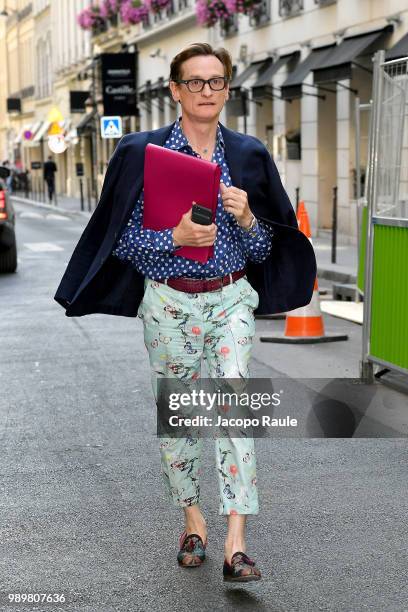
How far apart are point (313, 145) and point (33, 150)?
5573cm

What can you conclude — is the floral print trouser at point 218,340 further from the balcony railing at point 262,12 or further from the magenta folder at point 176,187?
the balcony railing at point 262,12

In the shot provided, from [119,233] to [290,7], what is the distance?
2484cm

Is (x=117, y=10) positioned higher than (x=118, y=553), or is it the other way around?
(x=117, y=10)

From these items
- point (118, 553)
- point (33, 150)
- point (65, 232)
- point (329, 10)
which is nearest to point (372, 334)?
point (118, 553)

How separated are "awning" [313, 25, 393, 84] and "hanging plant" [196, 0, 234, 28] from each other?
693cm

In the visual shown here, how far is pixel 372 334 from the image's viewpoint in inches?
358

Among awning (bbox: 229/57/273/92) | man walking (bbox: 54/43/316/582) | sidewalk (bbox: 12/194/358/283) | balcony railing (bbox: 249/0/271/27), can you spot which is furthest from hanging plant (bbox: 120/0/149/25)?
man walking (bbox: 54/43/316/582)

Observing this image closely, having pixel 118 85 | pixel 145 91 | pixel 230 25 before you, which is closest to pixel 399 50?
pixel 230 25

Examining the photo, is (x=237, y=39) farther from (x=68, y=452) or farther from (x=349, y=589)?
(x=349, y=589)

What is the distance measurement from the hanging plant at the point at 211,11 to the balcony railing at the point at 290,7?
5.99 ft

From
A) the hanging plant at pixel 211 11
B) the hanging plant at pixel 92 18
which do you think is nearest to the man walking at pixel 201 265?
the hanging plant at pixel 211 11

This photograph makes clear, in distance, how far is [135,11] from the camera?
1679 inches

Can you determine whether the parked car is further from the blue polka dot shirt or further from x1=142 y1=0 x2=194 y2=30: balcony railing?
x1=142 y1=0 x2=194 y2=30: balcony railing

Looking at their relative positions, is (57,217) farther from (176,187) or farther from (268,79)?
(176,187)
